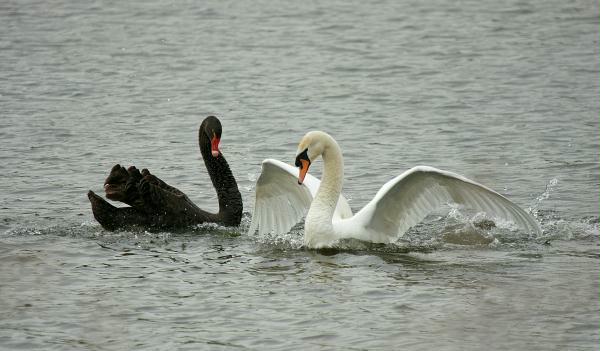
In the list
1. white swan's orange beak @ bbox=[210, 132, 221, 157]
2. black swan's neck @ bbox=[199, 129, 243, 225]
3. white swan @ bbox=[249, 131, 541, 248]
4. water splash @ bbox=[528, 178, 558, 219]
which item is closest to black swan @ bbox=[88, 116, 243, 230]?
black swan's neck @ bbox=[199, 129, 243, 225]

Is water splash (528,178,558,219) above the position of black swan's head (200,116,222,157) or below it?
below

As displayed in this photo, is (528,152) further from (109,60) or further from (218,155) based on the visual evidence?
(109,60)

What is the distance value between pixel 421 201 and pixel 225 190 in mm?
2060

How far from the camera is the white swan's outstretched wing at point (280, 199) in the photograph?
10664 millimetres

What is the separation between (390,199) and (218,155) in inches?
79.9

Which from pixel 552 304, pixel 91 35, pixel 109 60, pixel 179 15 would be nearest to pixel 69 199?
pixel 552 304

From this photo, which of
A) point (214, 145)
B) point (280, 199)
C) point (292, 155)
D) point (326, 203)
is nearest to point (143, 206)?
point (214, 145)

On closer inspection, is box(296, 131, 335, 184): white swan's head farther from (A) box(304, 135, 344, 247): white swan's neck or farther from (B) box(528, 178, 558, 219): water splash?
(B) box(528, 178, 558, 219): water splash

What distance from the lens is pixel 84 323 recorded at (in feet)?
26.6

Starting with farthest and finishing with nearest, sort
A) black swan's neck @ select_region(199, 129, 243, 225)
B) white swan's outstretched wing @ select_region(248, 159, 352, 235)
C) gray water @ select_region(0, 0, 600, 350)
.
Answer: black swan's neck @ select_region(199, 129, 243, 225) < white swan's outstretched wing @ select_region(248, 159, 352, 235) < gray water @ select_region(0, 0, 600, 350)

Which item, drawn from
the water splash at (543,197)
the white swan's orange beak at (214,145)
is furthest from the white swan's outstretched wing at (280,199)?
the water splash at (543,197)

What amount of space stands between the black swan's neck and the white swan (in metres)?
0.42

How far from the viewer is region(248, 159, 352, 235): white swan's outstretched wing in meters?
10.7

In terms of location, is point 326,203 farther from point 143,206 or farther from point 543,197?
point 543,197
